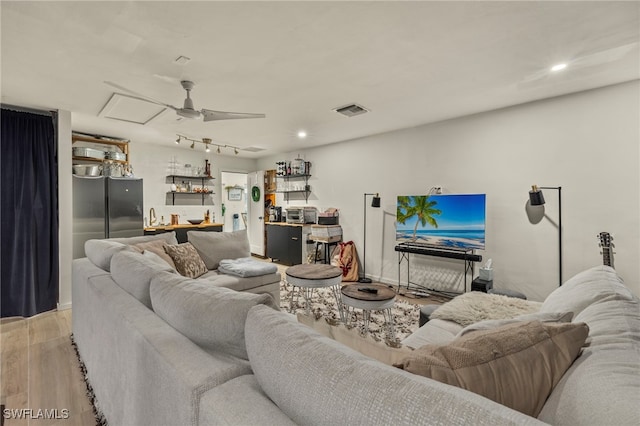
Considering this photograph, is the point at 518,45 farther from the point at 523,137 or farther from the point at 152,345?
the point at 152,345

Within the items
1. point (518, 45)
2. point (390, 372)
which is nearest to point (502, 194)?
point (518, 45)

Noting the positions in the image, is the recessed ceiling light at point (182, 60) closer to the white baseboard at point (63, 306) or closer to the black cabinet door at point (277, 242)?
the white baseboard at point (63, 306)

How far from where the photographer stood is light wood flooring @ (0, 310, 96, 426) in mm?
1864

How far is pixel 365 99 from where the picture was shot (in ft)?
10.8

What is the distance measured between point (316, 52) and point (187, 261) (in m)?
2.36

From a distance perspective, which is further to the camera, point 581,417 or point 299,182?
point 299,182

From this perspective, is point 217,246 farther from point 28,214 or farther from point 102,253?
point 28,214

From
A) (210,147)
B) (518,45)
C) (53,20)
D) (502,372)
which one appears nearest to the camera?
(502,372)

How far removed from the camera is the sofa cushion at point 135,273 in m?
1.54

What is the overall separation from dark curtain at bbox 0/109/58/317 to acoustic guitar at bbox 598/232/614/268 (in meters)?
5.99

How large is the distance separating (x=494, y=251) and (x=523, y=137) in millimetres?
1416

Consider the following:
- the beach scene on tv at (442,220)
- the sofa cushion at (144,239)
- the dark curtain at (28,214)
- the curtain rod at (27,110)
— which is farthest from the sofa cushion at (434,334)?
the curtain rod at (27,110)

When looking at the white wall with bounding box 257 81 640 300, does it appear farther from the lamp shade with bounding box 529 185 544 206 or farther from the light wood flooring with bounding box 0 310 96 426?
the light wood flooring with bounding box 0 310 96 426

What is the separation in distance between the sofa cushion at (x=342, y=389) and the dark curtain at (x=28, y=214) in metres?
4.10
